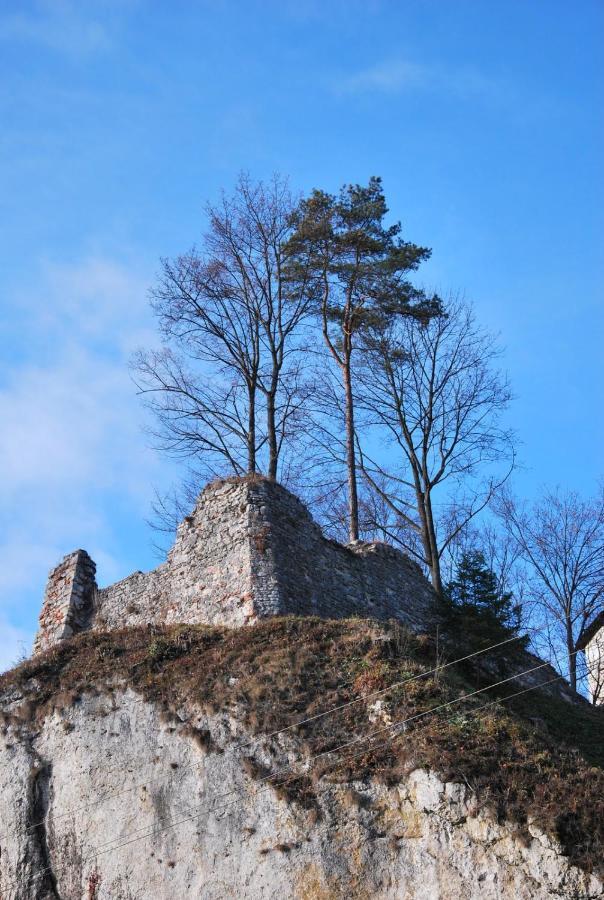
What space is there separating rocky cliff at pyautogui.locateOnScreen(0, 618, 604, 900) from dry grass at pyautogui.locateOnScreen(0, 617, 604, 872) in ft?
0.09

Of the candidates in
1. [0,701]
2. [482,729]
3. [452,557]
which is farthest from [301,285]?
[482,729]

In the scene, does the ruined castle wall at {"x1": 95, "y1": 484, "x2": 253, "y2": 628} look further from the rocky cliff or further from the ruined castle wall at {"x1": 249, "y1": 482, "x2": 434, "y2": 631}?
the rocky cliff

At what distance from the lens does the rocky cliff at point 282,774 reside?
11508 mm

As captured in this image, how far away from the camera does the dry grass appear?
38.3 feet

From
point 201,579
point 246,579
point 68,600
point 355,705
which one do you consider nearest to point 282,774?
point 355,705

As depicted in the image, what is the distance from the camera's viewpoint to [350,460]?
2356cm

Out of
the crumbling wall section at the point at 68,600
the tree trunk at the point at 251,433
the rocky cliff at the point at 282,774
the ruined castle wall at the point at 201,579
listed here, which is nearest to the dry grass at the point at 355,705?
the rocky cliff at the point at 282,774

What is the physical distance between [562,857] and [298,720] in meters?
4.29

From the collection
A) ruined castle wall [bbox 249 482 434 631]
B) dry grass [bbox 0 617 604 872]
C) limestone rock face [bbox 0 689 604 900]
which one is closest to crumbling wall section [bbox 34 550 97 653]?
dry grass [bbox 0 617 604 872]

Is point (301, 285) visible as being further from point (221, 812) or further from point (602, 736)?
point (221, 812)

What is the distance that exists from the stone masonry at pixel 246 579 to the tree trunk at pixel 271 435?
4123 millimetres

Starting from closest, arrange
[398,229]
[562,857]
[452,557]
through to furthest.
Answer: [562,857], [398,229], [452,557]

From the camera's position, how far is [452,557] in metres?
28.9

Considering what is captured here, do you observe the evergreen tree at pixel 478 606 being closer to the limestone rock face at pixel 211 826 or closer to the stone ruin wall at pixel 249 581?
the stone ruin wall at pixel 249 581
